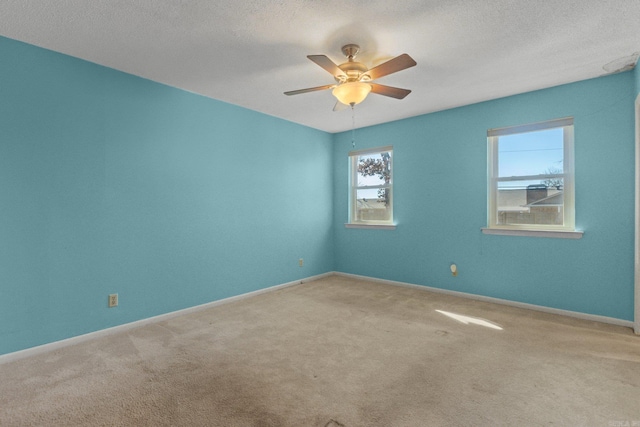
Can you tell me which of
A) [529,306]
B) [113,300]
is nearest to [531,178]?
[529,306]

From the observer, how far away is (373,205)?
16.6ft

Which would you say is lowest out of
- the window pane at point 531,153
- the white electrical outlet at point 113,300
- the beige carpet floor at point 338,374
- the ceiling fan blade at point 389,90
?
the beige carpet floor at point 338,374

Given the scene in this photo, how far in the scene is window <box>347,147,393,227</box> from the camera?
4.87 meters

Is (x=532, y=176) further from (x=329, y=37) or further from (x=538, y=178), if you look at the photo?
(x=329, y=37)

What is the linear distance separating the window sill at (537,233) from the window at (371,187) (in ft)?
4.72

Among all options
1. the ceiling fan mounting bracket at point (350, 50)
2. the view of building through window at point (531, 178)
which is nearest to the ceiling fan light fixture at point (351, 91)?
the ceiling fan mounting bracket at point (350, 50)

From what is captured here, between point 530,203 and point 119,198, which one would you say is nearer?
point 119,198

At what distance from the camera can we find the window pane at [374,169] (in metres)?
4.89

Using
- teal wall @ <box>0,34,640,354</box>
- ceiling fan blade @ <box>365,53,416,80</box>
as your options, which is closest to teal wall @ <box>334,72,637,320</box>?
teal wall @ <box>0,34,640,354</box>

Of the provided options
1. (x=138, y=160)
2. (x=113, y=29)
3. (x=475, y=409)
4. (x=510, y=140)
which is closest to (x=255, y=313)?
(x=138, y=160)

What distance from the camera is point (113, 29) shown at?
2.25 meters

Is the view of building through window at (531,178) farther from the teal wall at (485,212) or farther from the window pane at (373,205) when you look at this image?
the window pane at (373,205)

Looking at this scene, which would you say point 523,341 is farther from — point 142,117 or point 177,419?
point 142,117

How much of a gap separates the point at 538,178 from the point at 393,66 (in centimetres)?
243
